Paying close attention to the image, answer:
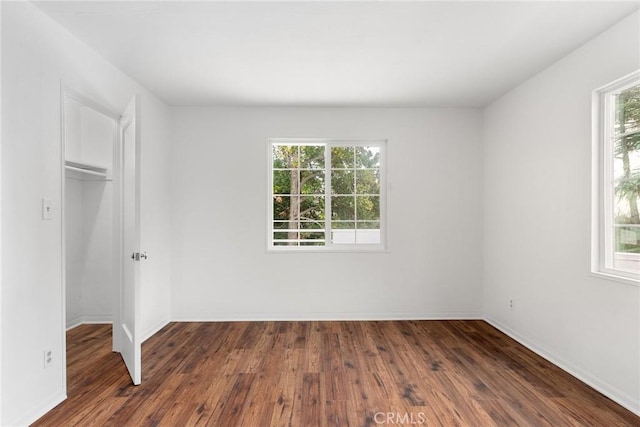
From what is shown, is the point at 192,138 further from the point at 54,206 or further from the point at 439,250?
the point at 439,250

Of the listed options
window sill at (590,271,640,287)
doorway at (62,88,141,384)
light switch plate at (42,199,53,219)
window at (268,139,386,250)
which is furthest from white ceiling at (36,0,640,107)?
window sill at (590,271,640,287)

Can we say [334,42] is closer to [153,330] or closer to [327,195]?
[327,195]

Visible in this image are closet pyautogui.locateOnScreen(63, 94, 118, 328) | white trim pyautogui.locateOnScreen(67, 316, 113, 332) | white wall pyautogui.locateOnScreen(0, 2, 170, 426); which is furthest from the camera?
white trim pyautogui.locateOnScreen(67, 316, 113, 332)

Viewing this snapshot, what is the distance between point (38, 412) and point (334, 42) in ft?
10.3

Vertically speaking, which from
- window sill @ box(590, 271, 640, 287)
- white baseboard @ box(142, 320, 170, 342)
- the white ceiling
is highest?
the white ceiling

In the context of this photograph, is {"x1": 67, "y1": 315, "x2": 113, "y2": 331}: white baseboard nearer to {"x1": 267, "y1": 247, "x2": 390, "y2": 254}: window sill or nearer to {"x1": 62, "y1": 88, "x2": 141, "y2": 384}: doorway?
Result: {"x1": 62, "y1": 88, "x2": 141, "y2": 384}: doorway

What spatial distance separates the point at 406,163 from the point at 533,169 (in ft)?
4.40

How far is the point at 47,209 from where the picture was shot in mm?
2170

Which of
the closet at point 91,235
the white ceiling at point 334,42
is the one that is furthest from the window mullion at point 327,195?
the closet at point 91,235

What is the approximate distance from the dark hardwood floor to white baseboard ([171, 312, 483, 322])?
0.39 metres

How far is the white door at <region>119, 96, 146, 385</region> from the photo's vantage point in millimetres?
2502

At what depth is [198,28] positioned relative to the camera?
2.33 metres

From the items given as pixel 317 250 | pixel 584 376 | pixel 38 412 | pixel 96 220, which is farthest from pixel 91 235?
pixel 584 376

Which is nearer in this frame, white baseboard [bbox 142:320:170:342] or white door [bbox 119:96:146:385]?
white door [bbox 119:96:146:385]
